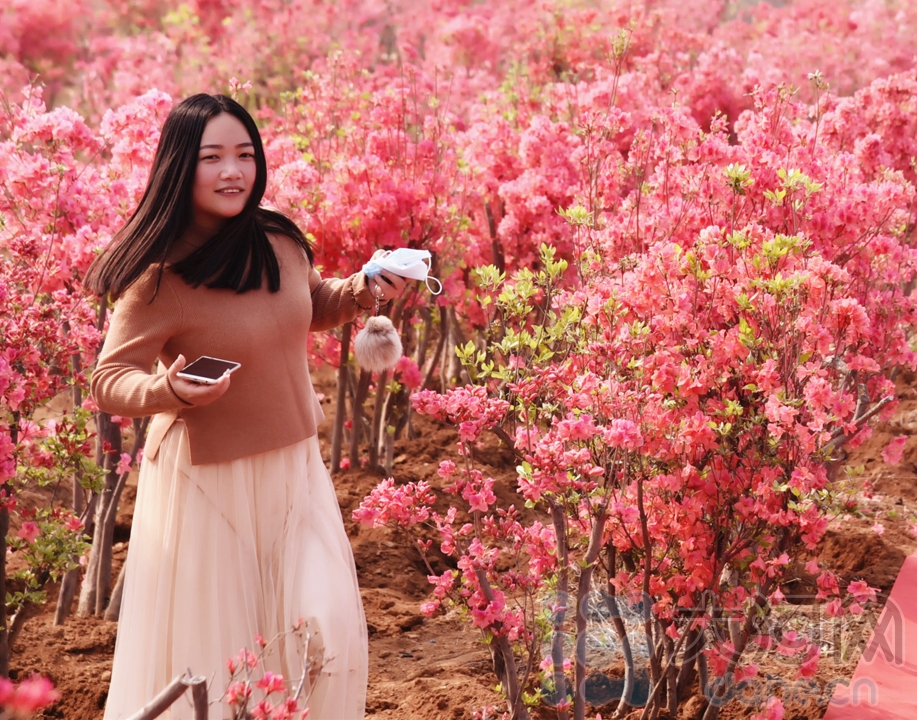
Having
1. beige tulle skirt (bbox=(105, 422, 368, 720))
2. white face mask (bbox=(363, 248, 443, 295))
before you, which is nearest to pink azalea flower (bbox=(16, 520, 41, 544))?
beige tulle skirt (bbox=(105, 422, 368, 720))

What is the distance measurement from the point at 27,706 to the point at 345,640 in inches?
54.5

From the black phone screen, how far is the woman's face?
1.47 feet

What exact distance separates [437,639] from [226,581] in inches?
70.0

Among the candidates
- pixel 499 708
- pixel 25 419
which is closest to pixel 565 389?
pixel 499 708

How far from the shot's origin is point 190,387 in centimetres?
241

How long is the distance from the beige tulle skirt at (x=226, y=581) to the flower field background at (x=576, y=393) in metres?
0.30

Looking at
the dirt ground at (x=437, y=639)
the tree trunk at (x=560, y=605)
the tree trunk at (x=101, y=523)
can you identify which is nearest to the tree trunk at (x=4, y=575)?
the dirt ground at (x=437, y=639)

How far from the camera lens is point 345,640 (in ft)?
8.68

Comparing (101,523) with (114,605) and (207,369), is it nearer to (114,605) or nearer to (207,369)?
(114,605)

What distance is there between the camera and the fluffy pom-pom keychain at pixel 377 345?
2926 millimetres

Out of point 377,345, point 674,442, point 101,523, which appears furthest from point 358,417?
point 674,442

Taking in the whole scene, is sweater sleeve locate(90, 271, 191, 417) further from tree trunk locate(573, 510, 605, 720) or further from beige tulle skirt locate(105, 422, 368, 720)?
tree trunk locate(573, 510, 605, 720)

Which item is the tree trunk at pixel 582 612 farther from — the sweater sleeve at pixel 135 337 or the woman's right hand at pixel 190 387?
the sweater sleeve at pixel 135 337

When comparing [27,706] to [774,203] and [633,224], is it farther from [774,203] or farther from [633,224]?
[633,224]
